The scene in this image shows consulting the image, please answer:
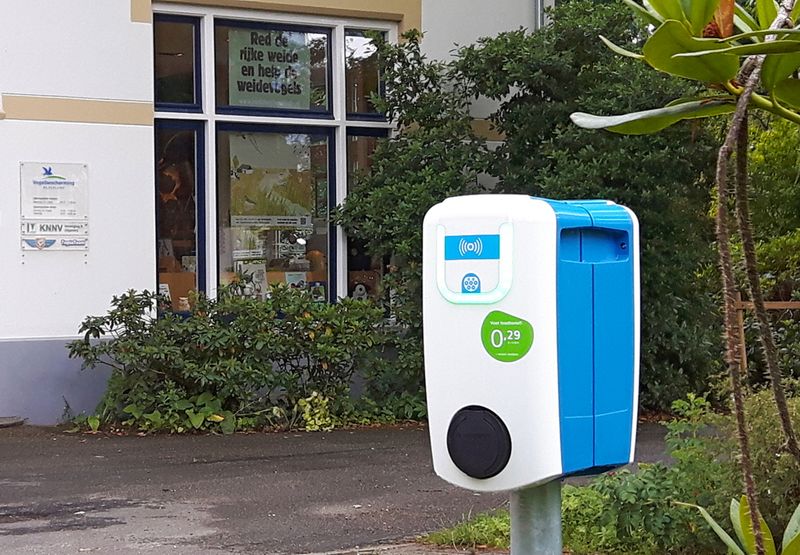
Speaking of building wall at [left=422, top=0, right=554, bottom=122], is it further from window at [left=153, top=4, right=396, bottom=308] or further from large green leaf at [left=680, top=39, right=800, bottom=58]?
large green leaf at [left=680, top=39, right=800, bottom=58]

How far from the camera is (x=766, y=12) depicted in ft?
5.97

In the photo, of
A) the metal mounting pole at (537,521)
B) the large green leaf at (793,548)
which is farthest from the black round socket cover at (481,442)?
the large green leaf at (793,548)

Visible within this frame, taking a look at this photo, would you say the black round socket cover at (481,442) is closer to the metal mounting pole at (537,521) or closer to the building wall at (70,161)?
the metal mounting pole at (537,521)

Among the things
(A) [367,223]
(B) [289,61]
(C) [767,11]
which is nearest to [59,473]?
(A) [367,223]

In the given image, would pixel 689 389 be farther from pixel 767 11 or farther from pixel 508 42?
pixel 767 11

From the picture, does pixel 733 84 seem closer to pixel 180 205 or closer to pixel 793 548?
pixel 793 548

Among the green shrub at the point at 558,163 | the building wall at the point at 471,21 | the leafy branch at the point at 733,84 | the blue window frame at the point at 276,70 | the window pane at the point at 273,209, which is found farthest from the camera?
the building wall at the point at 471,21

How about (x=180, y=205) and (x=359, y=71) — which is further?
(x=359, y=71)

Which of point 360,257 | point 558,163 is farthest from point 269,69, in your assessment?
point 558,163

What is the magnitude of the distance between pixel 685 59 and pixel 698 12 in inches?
3.1

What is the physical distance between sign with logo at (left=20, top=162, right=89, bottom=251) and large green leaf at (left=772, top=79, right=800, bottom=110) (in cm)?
953

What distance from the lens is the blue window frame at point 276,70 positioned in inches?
463

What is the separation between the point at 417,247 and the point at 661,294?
2344 mm

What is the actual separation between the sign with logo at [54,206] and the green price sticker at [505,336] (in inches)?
324
